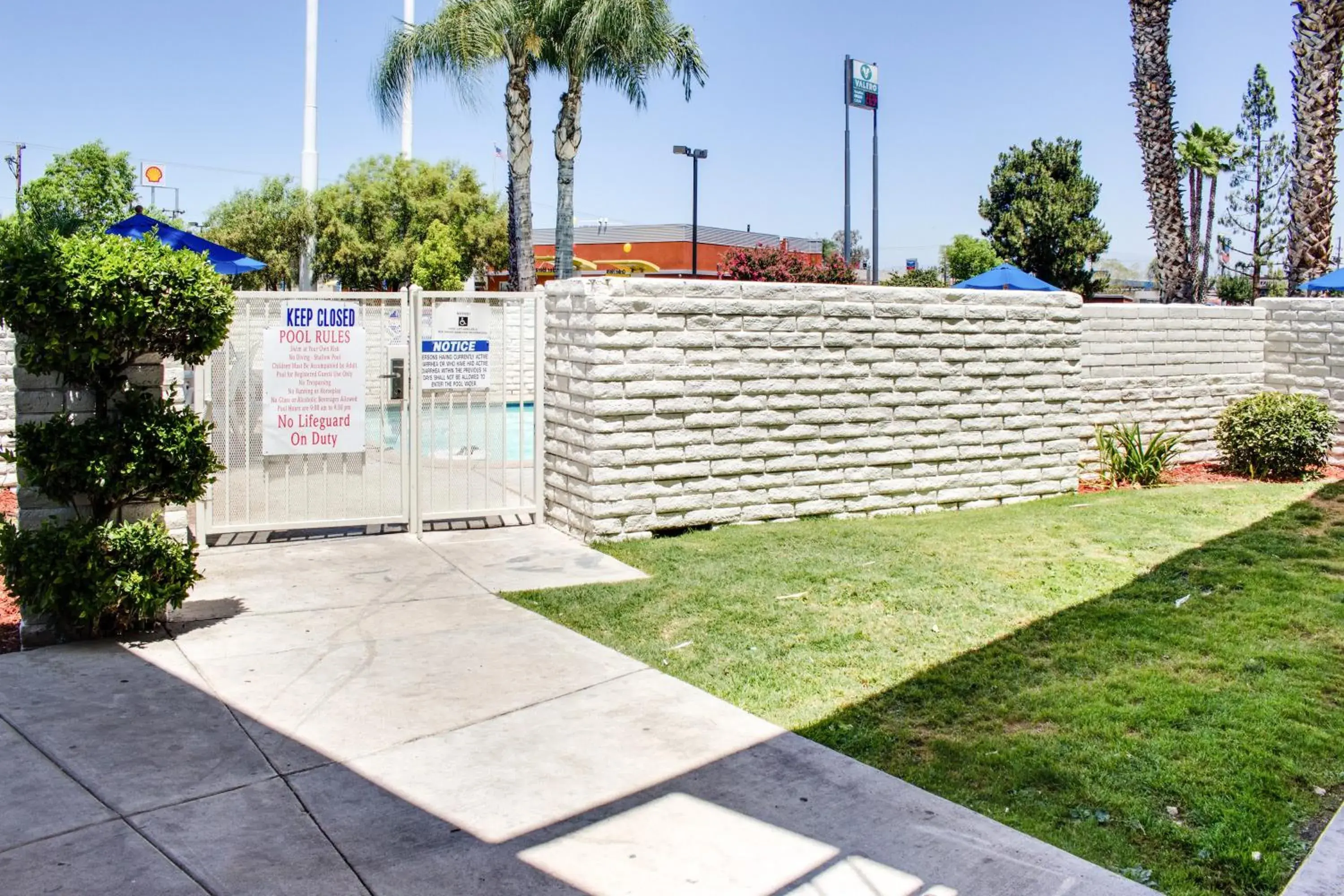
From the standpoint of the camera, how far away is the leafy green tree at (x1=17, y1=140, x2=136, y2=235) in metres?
39.5

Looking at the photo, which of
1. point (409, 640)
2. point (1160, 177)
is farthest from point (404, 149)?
point (409, 640)

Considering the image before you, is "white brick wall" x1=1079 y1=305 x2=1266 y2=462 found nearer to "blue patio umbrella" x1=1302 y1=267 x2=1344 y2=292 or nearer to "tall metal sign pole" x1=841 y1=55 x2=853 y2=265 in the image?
"blue patio umbrella" x1=1302 y1=267 x2=1344 y2=292

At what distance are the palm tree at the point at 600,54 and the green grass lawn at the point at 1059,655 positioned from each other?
21421mm

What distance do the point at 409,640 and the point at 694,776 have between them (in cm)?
259

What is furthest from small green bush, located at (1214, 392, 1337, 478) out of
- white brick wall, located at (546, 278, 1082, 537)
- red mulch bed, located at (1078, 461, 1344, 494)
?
white brick wall, located at (546, 278, 1082, 537)

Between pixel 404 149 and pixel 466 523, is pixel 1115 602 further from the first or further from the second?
pixel 404 149

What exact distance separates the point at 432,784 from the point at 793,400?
6161 millimetres

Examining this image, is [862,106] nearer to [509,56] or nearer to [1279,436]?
[509,56]

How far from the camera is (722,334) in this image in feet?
32.9

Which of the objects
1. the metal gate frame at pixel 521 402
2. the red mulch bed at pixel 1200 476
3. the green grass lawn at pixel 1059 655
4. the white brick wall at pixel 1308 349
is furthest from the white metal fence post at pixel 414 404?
the white brick wall at pixel 1308 349

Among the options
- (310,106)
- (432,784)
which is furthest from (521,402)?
(310,106)

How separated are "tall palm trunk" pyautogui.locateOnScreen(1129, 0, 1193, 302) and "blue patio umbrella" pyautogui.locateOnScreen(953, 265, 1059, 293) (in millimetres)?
3342

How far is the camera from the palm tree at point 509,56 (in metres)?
28.1

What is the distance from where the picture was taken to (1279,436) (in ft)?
Answer: 42.4
